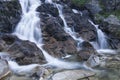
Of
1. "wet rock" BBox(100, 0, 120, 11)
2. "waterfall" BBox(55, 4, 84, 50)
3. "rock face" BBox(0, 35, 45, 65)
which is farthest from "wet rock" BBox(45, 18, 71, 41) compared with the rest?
"wet rock" BBox(100, 0, 120, 11)

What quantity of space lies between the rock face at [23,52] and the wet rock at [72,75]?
2.57 metres

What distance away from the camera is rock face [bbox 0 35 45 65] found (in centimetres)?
1480

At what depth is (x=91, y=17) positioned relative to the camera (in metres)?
22.4

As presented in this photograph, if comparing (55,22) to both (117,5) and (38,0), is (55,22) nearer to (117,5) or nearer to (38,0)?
(38,0)

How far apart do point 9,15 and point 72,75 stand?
28.2 feet

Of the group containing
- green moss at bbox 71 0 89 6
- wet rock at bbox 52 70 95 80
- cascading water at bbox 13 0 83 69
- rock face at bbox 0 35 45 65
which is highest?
green moss at bbox 71 0 89 6

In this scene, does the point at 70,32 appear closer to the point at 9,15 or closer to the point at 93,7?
the point at 9,15

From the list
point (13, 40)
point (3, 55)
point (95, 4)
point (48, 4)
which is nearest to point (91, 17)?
point (95, 4)

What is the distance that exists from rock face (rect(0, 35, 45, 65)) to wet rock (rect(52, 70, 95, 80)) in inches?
101

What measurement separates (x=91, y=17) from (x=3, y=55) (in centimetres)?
976

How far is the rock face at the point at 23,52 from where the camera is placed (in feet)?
48.6

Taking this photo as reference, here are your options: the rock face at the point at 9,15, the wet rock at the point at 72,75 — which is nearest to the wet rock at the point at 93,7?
the rock face at the point at 9,15

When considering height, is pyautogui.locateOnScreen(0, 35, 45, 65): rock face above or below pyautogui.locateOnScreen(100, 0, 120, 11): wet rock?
below

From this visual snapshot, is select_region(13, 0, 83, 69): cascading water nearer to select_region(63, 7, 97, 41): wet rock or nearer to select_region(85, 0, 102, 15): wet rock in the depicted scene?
select_region(63, 7, 97, 41): wet rock
